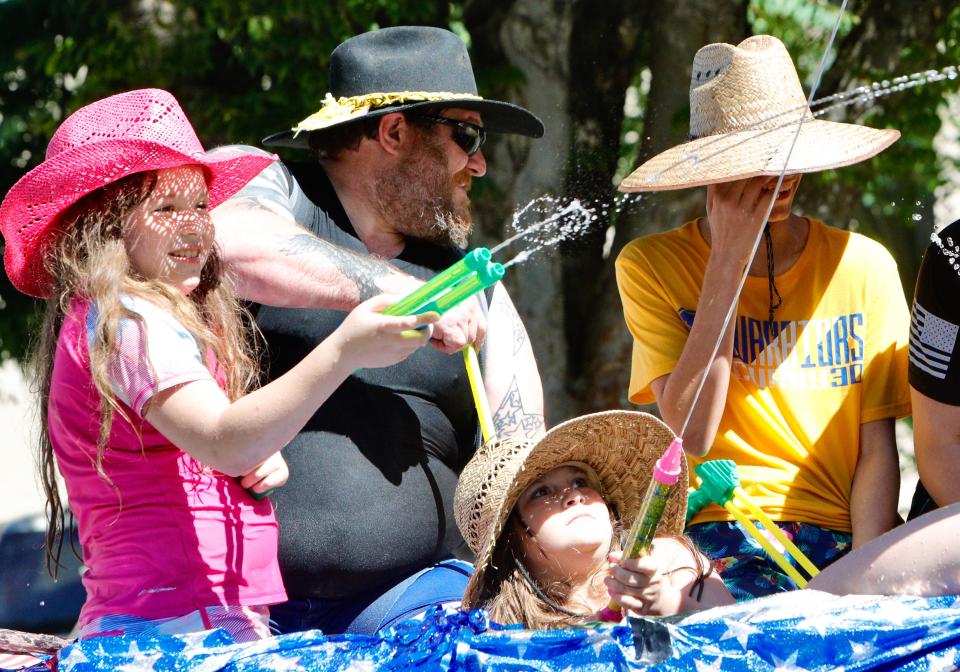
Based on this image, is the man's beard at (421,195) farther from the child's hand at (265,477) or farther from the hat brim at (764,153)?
the child's hand at (265,477)

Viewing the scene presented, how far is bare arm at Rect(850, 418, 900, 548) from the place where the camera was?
8.48 ft

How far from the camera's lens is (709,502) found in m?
2.62

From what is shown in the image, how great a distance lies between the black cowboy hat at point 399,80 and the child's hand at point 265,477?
0.82 metres

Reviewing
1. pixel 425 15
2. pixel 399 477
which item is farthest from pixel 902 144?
pixel 399 477

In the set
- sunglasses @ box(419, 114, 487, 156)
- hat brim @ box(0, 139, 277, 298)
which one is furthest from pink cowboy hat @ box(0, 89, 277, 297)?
sunglasses @ box(419, 114, 487, 156)

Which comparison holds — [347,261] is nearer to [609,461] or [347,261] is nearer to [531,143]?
[609,461]

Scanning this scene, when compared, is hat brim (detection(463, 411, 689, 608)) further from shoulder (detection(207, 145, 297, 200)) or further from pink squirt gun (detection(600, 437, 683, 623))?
shoulder (detection(207, 145, 297, 200))

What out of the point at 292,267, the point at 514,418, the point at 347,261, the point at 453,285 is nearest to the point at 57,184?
the point at 292,267

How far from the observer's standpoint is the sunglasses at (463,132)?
2.89 m

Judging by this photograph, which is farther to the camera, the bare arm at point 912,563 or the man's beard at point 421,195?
the man's beard at point 421,195

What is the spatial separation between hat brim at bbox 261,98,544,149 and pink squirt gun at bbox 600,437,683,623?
46.8 inches

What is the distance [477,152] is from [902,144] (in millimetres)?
3320

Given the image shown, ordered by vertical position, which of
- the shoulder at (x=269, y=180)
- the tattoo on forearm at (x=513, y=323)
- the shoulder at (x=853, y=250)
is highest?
the shoulder at (x=269, y=180)

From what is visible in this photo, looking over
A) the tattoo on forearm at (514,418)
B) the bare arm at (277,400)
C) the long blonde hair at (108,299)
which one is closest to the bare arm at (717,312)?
the tattoo on forearm at (514,418)
